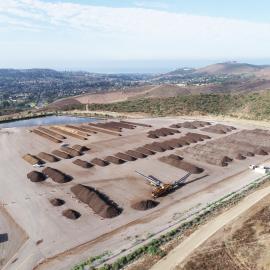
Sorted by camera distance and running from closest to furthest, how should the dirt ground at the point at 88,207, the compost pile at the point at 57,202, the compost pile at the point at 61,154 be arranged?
1. the dirt ground at the point at 88,207
2. the compost pile at the point at 57,202
3. the compost pile at the point at 61,154

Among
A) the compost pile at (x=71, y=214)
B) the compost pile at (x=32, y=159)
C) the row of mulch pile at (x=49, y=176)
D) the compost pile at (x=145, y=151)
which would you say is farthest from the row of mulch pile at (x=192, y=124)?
the compost pile at (x=71, y=214)

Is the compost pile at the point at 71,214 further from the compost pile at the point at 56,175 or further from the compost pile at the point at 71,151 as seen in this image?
the compost pile at the point at 71,151

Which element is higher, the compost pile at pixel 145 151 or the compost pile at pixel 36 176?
the compost pile at pixel 36 176

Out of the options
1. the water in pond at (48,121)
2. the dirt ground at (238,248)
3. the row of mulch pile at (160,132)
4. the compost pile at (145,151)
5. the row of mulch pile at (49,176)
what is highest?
the dirt ground at (238,248)

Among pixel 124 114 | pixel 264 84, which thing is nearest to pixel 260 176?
pixel 124 114

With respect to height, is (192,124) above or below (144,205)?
below

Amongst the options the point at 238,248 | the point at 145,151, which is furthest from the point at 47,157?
the point at 238,248

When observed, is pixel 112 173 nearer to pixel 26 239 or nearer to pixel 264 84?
pixel 26 239

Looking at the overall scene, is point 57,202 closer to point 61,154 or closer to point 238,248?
point 238,248
